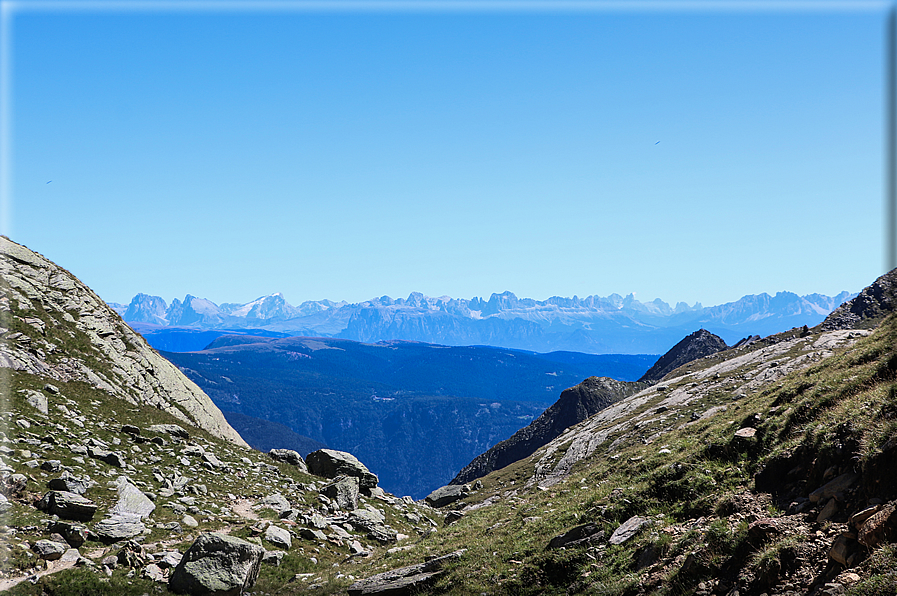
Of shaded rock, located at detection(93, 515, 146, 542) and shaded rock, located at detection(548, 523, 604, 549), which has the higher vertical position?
shaded rock, located at detection(93, 515, 146, 542)

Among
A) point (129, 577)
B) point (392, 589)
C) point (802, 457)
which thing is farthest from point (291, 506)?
point (802, 457)

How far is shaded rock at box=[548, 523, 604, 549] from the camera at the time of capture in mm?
18656

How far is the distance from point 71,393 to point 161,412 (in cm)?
937

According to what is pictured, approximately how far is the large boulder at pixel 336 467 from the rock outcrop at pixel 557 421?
112716mm

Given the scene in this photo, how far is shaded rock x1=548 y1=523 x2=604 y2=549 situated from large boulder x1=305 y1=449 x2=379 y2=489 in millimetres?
32656

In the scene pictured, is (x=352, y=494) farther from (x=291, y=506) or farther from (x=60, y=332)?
(x=60, y=332)

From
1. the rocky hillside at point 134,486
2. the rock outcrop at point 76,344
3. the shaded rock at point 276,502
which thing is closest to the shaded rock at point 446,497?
the rocky hillside at point 134,486

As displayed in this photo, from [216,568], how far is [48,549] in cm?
684

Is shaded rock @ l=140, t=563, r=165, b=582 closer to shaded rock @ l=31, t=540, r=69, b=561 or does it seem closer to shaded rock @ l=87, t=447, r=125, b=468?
shaded rock @ l=31, t=540, r=69, b=561

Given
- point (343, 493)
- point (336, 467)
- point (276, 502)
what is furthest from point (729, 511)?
point (336, 467)

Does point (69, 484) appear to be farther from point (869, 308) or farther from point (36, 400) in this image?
point (869, 308)

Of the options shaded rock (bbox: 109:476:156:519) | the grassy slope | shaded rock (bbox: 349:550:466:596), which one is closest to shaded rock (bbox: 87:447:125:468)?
shaded rock (bbox: 109:476:156:519)

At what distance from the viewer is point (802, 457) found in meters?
15.5

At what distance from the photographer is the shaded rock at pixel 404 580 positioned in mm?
19481
